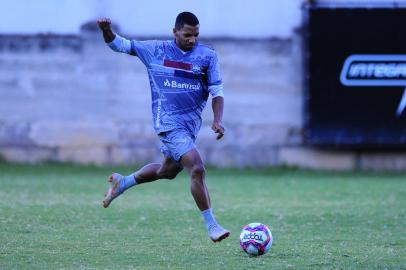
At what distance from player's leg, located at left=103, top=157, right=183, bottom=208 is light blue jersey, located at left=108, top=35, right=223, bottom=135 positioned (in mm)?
476

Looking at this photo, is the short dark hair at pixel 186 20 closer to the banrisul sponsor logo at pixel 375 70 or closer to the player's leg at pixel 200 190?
the player's leg at pixel 200 190

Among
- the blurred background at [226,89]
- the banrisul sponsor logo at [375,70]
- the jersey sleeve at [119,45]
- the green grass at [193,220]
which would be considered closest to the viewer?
the green grass at [193,220]

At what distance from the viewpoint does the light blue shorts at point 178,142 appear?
927 centimetres

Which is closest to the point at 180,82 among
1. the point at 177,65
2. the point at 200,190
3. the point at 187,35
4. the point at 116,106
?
the point at 177,65

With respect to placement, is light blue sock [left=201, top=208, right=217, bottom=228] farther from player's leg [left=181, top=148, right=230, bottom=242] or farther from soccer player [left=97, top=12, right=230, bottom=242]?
soccer player [left=97, top=12, right=230, bottom=242]

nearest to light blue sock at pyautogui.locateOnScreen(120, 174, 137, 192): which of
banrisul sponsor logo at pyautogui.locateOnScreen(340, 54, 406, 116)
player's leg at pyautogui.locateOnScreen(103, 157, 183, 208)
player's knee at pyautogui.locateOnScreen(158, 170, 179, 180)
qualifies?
player's leg at pyautogui.locateOnScreen(103, 157, 183, 208)

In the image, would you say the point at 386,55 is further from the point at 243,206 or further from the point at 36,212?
the point at 36,212

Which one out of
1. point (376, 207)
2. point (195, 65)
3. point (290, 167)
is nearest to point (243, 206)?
point (376, 207)

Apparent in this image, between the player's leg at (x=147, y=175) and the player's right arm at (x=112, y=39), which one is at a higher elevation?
the player's right arm at (x=112, y=39)

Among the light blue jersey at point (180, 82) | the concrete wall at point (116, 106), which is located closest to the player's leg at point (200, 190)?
the light blue jersey at point (180, 82)

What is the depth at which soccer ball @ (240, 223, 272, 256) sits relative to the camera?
8609 mm

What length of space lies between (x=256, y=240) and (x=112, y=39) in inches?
101

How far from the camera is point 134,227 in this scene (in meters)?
11.1

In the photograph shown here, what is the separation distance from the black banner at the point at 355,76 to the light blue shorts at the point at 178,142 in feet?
33.6
